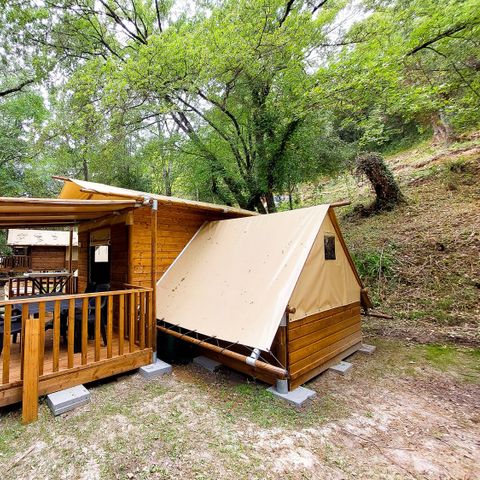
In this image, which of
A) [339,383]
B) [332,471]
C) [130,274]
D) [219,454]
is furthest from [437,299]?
[130,274]

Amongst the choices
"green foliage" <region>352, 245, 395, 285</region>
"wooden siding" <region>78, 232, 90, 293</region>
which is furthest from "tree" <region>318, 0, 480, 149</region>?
"wooden siding" <region>78, 232, 90, 293</region>

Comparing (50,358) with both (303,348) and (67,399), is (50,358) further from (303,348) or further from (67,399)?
(303,348)

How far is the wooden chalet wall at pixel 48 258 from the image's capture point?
18484 mm

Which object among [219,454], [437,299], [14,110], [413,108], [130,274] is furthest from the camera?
[14,110]

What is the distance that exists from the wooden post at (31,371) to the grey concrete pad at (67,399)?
6.8 inches

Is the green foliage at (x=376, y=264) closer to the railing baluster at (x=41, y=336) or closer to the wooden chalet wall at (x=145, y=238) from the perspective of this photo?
the wooden chalet wall at (x=145, y=238)

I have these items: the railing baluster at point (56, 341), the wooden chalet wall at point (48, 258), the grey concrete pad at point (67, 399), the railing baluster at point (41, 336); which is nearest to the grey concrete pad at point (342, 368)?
the grey concrete pad at point (67, 399)

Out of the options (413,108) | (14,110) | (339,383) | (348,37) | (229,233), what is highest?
(14,110)

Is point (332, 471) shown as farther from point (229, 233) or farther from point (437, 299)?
point (437, 299)

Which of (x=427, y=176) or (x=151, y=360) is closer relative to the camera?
(x=151, y=360)

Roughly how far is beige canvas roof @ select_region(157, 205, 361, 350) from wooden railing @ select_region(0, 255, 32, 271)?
17069 mm

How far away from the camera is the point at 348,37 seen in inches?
311

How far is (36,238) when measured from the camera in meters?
18.2

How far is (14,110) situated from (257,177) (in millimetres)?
13981
